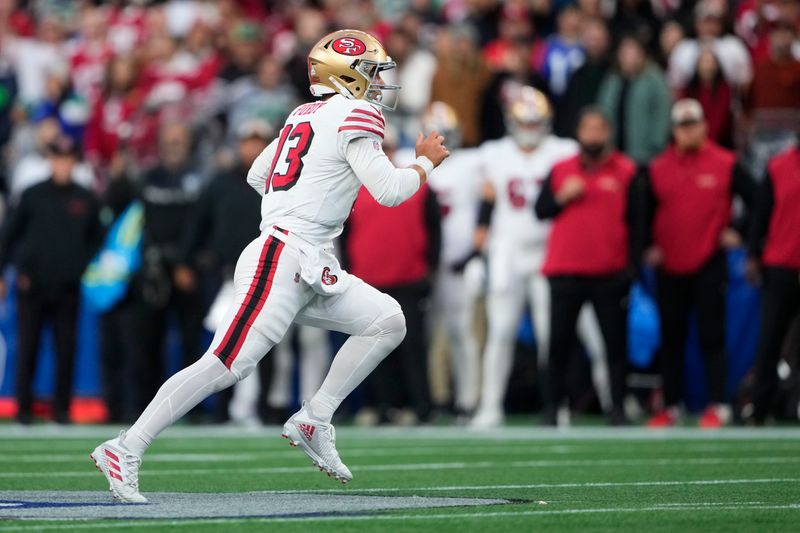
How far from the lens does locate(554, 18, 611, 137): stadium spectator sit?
14.3 metres

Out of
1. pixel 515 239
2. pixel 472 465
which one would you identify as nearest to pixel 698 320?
pixel 515 239

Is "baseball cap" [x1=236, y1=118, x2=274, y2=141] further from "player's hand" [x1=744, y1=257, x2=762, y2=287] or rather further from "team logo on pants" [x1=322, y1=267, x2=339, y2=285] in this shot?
"team logo on pants" [x1=322, y1=267, x2=339, y2=285]

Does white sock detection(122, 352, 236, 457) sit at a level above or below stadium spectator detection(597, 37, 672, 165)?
below

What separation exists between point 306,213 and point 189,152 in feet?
23.8

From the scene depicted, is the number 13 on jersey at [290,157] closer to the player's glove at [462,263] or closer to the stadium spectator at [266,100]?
the player's glove at [462,263]

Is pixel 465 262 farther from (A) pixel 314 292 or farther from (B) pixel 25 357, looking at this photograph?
(A) pixel 314 292

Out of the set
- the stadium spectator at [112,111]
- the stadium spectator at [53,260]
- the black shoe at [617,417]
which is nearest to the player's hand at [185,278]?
the stadium spectator at [53,260]

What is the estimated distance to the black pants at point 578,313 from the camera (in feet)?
39.1

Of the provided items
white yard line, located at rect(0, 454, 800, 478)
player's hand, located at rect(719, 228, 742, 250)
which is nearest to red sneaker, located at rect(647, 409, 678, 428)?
player's hand, located at rect(719, 228, 742, 250)

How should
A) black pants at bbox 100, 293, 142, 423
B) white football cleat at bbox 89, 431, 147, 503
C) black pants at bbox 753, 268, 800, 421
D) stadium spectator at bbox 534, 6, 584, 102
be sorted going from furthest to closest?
stadium spectator at bbox 534, 6, 584, 102, black pants at bbox 100, 293, 142, 423, black pants at bbox 753, 268, 800, 421, white football cleat at bbox 89, 431, 147, 503

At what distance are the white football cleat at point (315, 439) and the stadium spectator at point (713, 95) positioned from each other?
302 inches

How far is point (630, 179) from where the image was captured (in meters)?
12.1

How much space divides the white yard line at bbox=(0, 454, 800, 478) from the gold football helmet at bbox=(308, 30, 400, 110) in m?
2.01

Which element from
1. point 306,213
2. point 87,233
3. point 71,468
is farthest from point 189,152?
point 306,213
